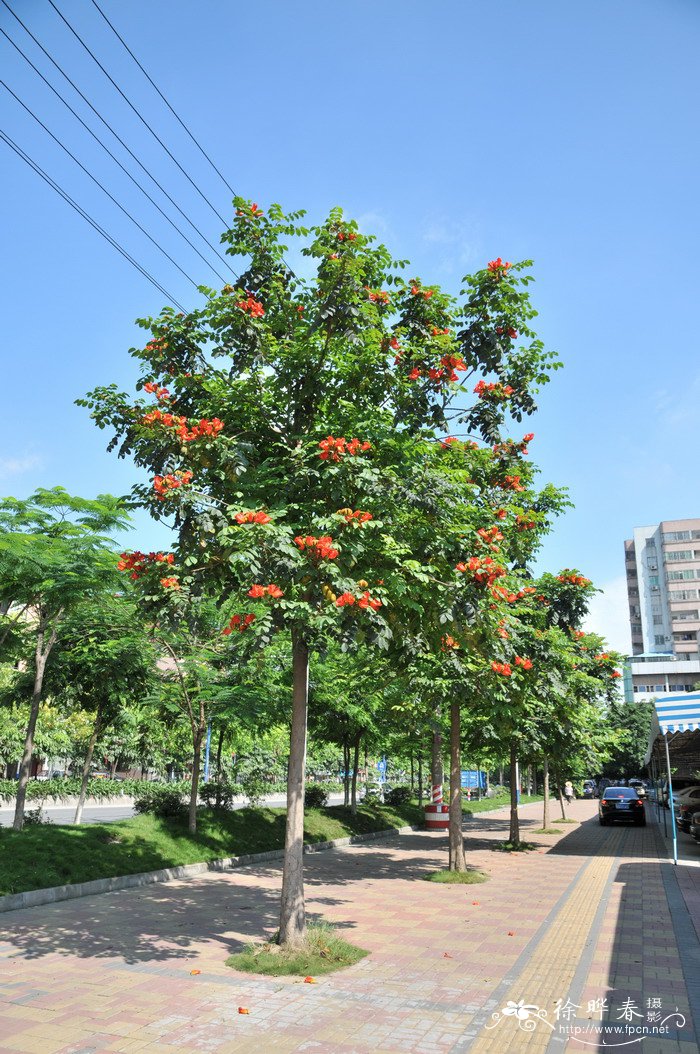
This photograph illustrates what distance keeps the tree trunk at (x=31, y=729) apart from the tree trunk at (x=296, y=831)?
727 centimetres

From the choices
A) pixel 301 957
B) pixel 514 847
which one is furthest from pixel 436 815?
pixel 301 957

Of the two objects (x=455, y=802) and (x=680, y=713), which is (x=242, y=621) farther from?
(x=680, y=713)

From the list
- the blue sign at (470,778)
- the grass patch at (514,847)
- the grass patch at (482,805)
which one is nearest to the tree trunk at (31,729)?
the grass patch at (514,847)

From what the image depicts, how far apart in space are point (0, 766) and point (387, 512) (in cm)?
4068

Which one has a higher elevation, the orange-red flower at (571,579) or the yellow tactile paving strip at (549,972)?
the orange-red flower at (571,579)

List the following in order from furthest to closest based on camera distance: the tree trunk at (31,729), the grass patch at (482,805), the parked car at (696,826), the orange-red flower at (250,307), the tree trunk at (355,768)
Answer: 1. the grass patch at (482,805)
2. the tree trunk at (355,768)
3. the parked car at (696,826)
4. the tree trunk at (31,729)
5. the orange-red flower at (250,307)

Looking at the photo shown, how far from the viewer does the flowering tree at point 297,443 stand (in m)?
7.30

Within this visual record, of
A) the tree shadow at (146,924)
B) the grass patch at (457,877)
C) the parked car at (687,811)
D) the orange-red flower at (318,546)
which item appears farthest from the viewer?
the parked car at (687,811)

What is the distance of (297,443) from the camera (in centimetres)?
867

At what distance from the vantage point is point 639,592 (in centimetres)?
10931

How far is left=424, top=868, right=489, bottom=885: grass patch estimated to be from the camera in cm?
1477

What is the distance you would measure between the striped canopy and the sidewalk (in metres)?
→ 3.68

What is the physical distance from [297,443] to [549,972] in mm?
6440

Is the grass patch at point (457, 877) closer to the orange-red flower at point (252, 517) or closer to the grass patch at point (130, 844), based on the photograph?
the grass patch at point (130, 844)
